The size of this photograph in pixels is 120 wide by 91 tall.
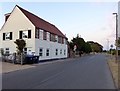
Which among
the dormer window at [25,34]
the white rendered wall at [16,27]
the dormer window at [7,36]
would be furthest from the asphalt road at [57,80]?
the dormer window at [7,36]

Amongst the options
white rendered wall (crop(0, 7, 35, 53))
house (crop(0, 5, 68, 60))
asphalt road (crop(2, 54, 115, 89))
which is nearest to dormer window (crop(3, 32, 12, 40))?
house (crop(0, 5, 68, 60))

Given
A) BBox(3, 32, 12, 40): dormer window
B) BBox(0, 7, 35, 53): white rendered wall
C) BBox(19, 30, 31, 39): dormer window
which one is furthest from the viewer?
BBox(3, 32, 12, 40): dormer window

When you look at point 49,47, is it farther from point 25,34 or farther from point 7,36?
point 7,36

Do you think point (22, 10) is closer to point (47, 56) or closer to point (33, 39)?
point (33, 39)

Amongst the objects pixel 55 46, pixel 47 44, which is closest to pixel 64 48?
pixel 55 46

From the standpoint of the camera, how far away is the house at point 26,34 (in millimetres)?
37844

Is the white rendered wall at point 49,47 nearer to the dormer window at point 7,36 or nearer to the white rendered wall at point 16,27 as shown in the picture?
the white rendered wall at point 16,27

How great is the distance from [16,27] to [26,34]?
2.94m

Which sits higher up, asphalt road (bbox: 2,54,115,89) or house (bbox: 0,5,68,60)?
house (bbox: 0,5,68,60)

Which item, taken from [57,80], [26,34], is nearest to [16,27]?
[26,34]

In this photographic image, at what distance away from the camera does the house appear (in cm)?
3784

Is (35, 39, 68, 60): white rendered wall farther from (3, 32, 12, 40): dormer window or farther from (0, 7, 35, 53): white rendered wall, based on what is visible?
(3, 32, 12, 40): dormer window

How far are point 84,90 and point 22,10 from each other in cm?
3193

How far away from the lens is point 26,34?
38.8m
